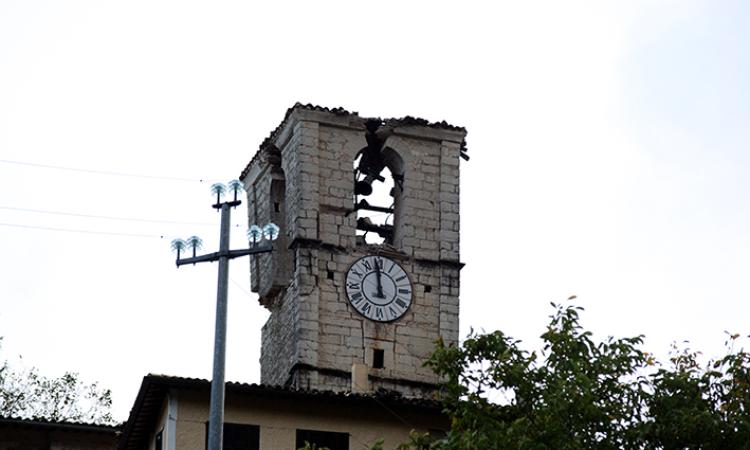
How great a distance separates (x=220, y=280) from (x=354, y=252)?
2429cm

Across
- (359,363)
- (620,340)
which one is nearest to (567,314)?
(620,340)

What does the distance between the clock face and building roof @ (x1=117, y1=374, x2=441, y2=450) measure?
35.4ft

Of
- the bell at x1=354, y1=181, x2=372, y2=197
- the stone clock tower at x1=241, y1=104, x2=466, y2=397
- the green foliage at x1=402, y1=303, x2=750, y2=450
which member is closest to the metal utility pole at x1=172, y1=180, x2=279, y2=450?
the green foliage at x1=402, y1=303, x2=750, y2=450

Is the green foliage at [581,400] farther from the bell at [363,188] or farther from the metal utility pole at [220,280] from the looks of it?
the bell at [363,188]

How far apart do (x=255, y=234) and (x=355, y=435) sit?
1119cm

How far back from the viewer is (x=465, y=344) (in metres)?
40.1

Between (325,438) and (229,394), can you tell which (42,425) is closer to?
(229,394)

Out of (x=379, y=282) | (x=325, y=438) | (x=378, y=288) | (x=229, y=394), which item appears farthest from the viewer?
(x=379, y=282)

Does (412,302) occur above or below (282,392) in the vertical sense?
above

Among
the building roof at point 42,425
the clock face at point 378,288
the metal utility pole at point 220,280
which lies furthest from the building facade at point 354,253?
the metal utility pole at point 220,280

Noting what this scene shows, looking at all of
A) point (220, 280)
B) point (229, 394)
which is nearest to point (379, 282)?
point (229, 394)

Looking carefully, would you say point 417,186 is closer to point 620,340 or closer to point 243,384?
point 243,384

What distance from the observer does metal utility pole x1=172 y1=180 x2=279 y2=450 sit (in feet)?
117

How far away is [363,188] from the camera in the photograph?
207ft
